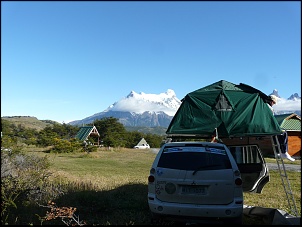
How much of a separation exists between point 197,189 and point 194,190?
6 cm

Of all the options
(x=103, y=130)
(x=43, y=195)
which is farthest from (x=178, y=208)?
(x=103, y=130)

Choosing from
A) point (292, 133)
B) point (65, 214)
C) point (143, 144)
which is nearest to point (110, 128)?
point (143, 144)

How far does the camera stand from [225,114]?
27.8 ft

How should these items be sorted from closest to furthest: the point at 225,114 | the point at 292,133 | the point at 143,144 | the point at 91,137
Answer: the point at 225,114 < the point at 292,133 < the point at 91,137 < the point at 143,144

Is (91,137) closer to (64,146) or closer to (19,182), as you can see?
(64,146)

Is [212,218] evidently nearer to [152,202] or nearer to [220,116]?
[152,202]

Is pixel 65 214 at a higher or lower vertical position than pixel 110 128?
lower

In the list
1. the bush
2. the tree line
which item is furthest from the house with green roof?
the bush

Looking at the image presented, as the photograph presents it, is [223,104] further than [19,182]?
Yes

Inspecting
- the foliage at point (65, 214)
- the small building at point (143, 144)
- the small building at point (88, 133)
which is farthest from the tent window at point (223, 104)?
the small building at point (143, 144)

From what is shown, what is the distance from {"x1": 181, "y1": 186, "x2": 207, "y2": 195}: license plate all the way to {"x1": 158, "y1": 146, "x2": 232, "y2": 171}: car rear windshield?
0.33 meters

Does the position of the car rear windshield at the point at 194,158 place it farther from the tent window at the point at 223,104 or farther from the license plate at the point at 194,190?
the tent window at the point at 223,104

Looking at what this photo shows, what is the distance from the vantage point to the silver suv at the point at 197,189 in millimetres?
5371

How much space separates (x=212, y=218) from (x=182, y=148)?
142cm
